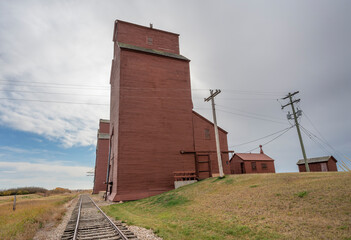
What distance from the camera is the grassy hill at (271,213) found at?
6.71 metres

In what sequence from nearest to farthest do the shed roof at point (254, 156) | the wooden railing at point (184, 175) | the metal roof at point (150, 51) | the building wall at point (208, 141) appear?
the wooden railing at point (184, 175), the metal roof at point (150, 51), the building wall at point (208, 141), the shed roof at point (254, 156)

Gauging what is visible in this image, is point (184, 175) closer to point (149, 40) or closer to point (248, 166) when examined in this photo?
point (149, 40)

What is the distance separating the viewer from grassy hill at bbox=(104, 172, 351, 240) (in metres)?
6.71

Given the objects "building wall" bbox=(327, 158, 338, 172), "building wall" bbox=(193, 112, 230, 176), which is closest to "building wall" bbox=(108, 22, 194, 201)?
"building wall" bbox=(193, 112, 230, 176)

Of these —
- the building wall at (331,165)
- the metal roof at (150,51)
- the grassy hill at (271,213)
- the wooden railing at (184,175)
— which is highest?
the metal roof at (150,51)

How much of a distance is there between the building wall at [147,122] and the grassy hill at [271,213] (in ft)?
27.7

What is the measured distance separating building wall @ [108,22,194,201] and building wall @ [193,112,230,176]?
0.87 m

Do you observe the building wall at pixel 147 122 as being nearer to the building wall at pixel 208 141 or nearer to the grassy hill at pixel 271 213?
the building wall at pixel 208 141

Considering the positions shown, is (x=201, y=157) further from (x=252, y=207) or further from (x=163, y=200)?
(x=252, y=207)

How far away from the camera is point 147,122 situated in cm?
2233

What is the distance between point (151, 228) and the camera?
8.51 meters

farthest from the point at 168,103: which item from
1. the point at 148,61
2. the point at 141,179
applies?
the point at 141,179

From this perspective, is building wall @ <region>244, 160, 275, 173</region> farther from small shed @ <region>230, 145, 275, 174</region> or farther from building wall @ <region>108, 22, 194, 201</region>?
building wall @ <region>108, 22, 194, 201</region>

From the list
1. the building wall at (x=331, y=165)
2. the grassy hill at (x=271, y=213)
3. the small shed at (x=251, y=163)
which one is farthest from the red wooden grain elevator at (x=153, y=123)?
the building wall at (x=331, y=165)
